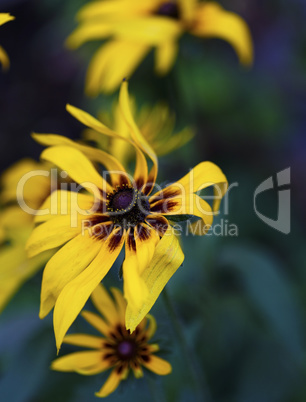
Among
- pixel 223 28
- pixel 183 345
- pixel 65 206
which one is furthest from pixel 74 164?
pixel 223 28

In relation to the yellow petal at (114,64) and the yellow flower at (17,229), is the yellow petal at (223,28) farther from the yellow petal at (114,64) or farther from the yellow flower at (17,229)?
the yellow flower at (17,229)

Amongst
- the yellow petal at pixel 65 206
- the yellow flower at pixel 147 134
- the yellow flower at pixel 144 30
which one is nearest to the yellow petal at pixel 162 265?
the yellow petal at pixel 65 206

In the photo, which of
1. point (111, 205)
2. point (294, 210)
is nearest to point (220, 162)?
point (294, 210)

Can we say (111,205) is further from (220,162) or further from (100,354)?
(220,162)

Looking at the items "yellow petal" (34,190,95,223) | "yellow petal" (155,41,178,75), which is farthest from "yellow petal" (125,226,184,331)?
"yellow petal" (155,41,178,75)

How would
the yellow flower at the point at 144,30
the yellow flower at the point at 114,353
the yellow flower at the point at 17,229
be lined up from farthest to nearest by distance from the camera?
the yellow flower at the point at 144,30, the yellow flower at the point at 17,229, the yellow flower at the point at 114,353

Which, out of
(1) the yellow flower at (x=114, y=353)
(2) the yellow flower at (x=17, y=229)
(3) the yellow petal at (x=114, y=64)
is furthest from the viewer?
(3) the yellow petal at (x=114, y=64)

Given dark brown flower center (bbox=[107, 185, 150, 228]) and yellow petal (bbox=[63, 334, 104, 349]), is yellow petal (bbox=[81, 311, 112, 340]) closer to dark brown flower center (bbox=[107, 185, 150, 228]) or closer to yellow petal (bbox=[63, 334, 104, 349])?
yellow petal (bbox=[63, 334, 104, 349])
